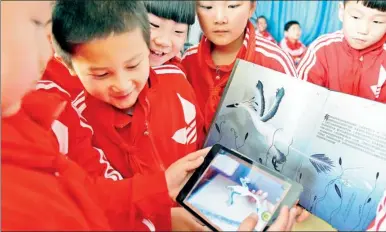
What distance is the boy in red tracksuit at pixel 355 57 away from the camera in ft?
2.40

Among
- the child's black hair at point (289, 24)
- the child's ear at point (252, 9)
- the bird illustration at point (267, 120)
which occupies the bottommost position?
the bird illustration at point (267, 120)

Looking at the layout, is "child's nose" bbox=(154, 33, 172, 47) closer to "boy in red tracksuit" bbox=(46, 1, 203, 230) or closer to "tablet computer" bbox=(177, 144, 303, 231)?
"boy in red tracksuit" bbox=(46, 1, 203, 230)

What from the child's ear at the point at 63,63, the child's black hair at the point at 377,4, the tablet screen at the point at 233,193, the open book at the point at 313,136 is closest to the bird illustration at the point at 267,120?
the open book at the point at 313,136

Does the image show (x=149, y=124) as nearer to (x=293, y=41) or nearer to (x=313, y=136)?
(x=313, y=136)

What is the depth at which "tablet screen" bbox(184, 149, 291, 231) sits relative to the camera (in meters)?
0.63

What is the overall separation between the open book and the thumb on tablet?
18 cm

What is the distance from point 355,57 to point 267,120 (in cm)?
21

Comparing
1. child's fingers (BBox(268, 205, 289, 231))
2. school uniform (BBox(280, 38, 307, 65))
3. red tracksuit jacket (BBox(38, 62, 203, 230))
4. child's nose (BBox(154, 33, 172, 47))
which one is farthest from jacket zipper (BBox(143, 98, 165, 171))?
school uniform (BBox(280, 38, 307, 65))

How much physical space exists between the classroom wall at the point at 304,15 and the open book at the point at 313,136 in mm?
171

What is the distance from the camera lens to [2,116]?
534 mm

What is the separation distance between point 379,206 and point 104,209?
464 millimetres

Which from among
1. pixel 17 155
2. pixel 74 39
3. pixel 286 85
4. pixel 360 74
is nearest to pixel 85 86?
pixel 74 39

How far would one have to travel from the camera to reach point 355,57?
759mm

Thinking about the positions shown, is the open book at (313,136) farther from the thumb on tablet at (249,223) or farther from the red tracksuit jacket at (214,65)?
the thumb on tablet at (249,223)
